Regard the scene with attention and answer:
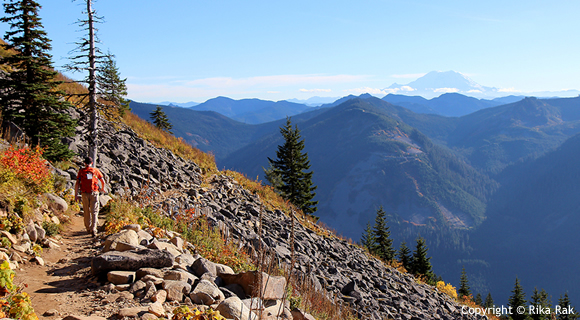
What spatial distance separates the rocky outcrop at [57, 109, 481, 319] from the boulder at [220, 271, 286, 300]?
4964 millimetres

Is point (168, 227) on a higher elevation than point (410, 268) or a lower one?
higher

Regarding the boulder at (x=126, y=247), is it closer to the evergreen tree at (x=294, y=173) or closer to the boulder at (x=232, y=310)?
the boulder at (x=232, y=310)

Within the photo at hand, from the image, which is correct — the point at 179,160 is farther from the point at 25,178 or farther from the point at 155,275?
the point at 155,275

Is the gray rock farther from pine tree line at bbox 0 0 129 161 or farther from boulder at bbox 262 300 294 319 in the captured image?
pine tree line at bbox 0 0 129 161

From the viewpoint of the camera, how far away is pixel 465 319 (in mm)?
17578

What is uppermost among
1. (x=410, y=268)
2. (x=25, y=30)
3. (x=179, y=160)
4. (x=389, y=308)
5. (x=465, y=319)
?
(x=25, y=30)

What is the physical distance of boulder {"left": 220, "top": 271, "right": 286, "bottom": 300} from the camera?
18.3 ft

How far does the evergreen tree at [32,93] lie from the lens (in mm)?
11836

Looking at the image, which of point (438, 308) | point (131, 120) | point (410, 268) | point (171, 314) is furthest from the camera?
point (410, 268)

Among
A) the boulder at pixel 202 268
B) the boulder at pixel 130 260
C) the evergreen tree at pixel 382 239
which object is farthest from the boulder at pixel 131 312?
the evergreen tree at pixel 382 239

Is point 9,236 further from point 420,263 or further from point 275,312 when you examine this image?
point 420,263

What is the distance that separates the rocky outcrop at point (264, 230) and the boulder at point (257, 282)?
4964mm

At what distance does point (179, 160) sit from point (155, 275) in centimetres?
1502

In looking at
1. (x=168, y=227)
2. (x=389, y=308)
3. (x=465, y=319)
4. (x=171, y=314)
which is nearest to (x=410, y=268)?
(x=465, y=319)
